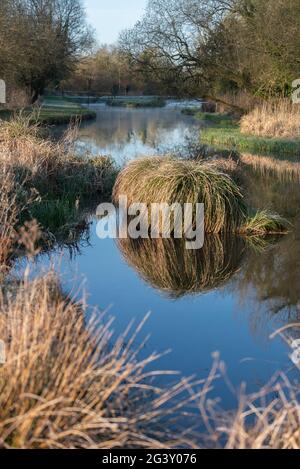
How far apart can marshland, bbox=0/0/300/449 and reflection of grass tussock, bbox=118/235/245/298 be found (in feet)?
0.08

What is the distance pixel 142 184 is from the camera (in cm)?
897

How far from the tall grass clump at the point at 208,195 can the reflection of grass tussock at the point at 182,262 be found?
0.32 metres

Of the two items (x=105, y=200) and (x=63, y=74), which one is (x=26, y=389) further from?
(x=63, y=74)

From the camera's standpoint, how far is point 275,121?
19.7 meters

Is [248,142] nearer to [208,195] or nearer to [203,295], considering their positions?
[208,195]

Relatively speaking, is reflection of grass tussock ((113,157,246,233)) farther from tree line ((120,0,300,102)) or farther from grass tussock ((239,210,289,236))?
tree line ((120,0,300,102))

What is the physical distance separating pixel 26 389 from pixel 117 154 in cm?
1335

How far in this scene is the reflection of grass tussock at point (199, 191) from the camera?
8.30m

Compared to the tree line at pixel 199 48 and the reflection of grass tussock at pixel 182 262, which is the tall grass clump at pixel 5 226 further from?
the tree line at pixel 199 48

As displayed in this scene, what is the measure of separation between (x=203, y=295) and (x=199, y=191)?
247 centimetres

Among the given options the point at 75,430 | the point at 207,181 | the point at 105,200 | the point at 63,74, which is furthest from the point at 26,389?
the point at 63,74

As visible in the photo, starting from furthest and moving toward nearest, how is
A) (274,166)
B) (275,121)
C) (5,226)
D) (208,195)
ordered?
(275,121), (274,166), (208,195), (5,226)

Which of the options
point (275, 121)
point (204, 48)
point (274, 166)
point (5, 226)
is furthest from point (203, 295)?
point (204, 48)

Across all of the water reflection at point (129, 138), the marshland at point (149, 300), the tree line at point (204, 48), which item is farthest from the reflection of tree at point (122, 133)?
the tree line at point (204, 48)
